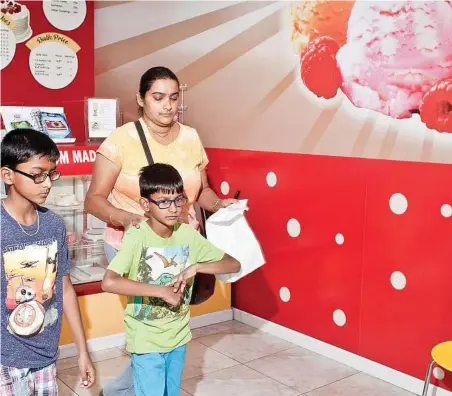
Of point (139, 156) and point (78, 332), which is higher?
point (139, 156)

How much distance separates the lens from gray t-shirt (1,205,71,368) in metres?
1.78

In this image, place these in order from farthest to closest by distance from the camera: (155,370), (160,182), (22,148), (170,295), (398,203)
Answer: (398,203)
(155,370)
(160,182)
(170,295)
(22,148)

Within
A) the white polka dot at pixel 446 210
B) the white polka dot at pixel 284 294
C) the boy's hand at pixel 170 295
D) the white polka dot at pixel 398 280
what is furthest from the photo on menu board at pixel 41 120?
the white polka dot at pixel 446 210

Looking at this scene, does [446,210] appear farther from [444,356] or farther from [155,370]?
[155,370]

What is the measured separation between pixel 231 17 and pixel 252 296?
6.17 ft

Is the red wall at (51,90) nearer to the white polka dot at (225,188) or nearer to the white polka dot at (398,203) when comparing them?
the white polka dot at (225,188)

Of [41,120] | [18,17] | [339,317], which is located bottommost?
[339,317]

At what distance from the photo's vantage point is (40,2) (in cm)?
407

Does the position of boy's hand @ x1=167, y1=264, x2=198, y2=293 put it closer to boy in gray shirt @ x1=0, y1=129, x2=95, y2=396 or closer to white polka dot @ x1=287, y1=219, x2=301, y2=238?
boy in gray shirt @ x1=0, y1=129, x2=95, y2=396

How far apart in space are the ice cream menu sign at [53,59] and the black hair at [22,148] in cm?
Answer: 248

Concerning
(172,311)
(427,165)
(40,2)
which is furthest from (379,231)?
(40,2)

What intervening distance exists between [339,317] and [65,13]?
107 inches

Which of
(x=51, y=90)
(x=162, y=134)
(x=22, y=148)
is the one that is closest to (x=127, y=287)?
(x=22, y=148)

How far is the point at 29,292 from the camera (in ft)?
5.93
